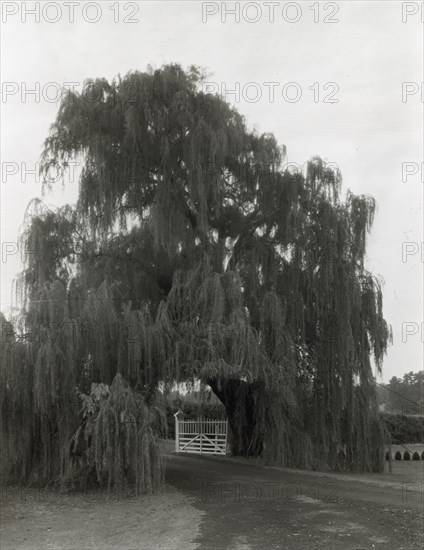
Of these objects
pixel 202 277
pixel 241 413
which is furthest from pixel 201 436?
pixel 202 277

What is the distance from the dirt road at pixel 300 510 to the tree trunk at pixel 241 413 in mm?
2444

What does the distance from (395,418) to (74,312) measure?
28238 mm

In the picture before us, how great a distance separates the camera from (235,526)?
33.0 ft

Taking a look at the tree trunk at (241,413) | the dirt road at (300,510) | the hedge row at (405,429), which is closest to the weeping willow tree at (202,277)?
the tree trunk at (241,413)

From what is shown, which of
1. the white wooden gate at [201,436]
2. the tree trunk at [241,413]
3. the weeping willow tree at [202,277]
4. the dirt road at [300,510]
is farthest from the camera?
the white wooden gate at [201,436]

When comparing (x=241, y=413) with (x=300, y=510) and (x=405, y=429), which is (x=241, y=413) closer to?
(x=300, y=510)

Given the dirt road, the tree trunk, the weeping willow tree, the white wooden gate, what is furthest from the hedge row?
the dirt road

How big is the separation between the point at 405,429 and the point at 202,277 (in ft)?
86.8

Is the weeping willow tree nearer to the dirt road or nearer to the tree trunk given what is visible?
the tree trunk

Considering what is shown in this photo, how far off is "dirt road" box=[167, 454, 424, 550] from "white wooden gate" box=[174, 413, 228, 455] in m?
5.39

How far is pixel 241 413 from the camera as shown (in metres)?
19.5

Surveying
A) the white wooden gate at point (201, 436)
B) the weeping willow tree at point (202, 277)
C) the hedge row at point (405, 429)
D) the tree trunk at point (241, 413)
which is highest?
the weeping willow tree at point (202, 277)

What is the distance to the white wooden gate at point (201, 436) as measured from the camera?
2273cm

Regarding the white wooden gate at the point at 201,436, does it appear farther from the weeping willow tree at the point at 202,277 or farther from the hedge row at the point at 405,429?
the hedge row at the point at 405,429
